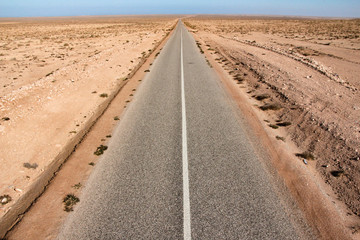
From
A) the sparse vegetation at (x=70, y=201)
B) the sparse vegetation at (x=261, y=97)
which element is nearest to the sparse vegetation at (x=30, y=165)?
the sparse vegetation at (x=70, y=201)

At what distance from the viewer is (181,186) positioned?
5.74 m

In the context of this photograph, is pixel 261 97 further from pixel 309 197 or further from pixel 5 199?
pixel 5 199

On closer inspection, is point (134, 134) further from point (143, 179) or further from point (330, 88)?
point (330, 88)

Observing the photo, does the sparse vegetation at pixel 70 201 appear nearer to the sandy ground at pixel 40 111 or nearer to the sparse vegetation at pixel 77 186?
the sparse vegetation at pixel 77 186

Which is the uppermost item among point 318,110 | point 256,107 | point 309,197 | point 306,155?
point 318,110

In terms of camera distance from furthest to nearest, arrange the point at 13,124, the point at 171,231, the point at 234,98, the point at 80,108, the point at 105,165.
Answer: the point at 234,98 → the point at 80,108 → the point at 13,124 → the point at 105,165 → the point at 171,231

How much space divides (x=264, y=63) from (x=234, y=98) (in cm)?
941

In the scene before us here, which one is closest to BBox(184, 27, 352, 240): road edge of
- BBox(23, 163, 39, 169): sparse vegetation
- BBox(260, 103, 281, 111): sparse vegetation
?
BBox(260, 103, 281, 111): sparse vegetation

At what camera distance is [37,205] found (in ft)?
17.4

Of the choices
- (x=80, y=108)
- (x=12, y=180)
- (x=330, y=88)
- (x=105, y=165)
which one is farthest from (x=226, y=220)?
(x=330, y=88)

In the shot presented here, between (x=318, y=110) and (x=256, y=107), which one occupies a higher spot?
(x=318, y=110)

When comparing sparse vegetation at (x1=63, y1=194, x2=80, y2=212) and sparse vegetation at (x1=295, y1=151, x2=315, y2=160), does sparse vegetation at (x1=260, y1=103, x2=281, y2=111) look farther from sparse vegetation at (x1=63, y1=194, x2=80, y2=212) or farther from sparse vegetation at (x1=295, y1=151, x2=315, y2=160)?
sparse vegetation at (x1=63, y1=194, x2=80, y2=212)

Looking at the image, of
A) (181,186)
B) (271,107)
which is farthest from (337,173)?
(271,107)

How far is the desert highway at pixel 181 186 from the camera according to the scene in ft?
15.3
